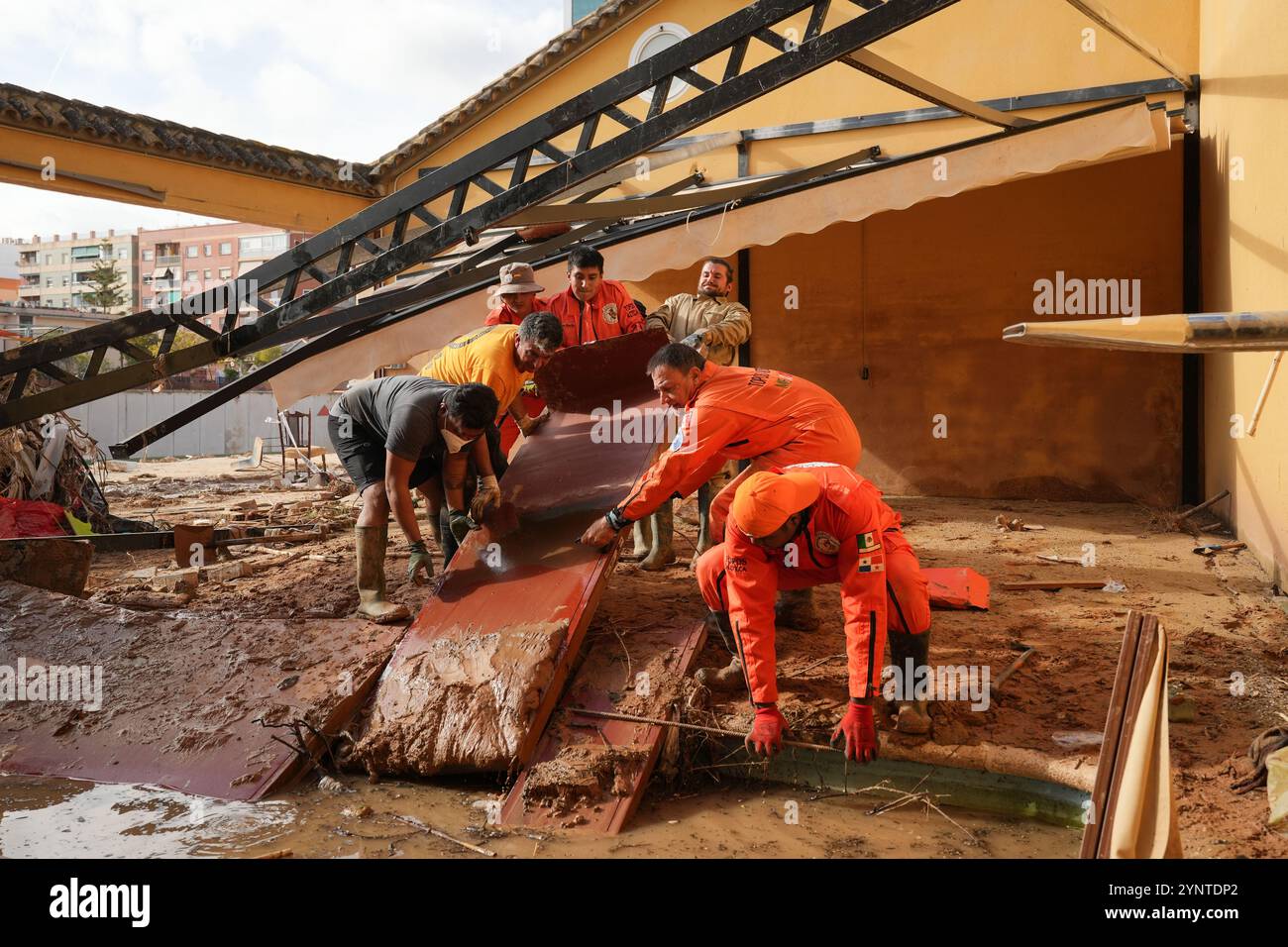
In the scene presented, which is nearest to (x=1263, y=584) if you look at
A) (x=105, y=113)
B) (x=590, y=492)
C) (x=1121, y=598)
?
(x=1121, y=598)

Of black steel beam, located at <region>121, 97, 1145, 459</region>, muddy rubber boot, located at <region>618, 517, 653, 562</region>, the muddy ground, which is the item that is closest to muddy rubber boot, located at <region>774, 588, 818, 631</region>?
the muddy ground

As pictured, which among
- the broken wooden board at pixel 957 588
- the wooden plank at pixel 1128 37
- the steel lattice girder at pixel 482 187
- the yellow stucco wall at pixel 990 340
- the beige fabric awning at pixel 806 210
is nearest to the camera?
the steel lattice girder at pixel 482 187

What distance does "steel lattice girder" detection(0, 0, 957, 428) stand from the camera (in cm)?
466

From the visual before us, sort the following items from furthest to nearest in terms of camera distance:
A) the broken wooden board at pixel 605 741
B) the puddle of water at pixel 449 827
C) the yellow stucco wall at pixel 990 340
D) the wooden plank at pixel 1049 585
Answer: the yellow stucco wall at pixel 990 340 → the wooden plank at pixel 1049 585 → the broken wooden board at pixel 605 741 → the puddle of water at pixel 449 827

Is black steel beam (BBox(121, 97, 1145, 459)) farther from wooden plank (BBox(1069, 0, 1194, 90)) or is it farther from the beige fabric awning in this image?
wooden plank (BBox(1069, 0, 1194, 90))

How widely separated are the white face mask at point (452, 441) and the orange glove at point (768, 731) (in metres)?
1.93

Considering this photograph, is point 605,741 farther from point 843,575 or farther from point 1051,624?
point 1051,624

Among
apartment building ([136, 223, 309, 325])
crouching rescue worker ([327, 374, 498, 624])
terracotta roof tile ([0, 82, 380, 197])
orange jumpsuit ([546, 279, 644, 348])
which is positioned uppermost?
apartment building ([136, 223, 309, 325])

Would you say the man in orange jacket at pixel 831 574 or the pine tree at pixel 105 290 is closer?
the man in orange jacket at pixel 831 574

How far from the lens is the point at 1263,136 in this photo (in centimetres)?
562

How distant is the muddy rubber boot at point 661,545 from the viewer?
5.37 m

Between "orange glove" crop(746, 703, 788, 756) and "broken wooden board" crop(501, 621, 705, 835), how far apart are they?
0.38 meters

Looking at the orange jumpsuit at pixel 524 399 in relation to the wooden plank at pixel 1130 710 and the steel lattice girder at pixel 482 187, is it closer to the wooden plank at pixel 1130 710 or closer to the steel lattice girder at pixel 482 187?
the steel lattice girder at pixel 482 187

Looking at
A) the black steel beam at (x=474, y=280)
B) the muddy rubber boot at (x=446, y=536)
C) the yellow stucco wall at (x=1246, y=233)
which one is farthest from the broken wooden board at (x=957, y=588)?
the black steel beam at (x=474, y=280)
